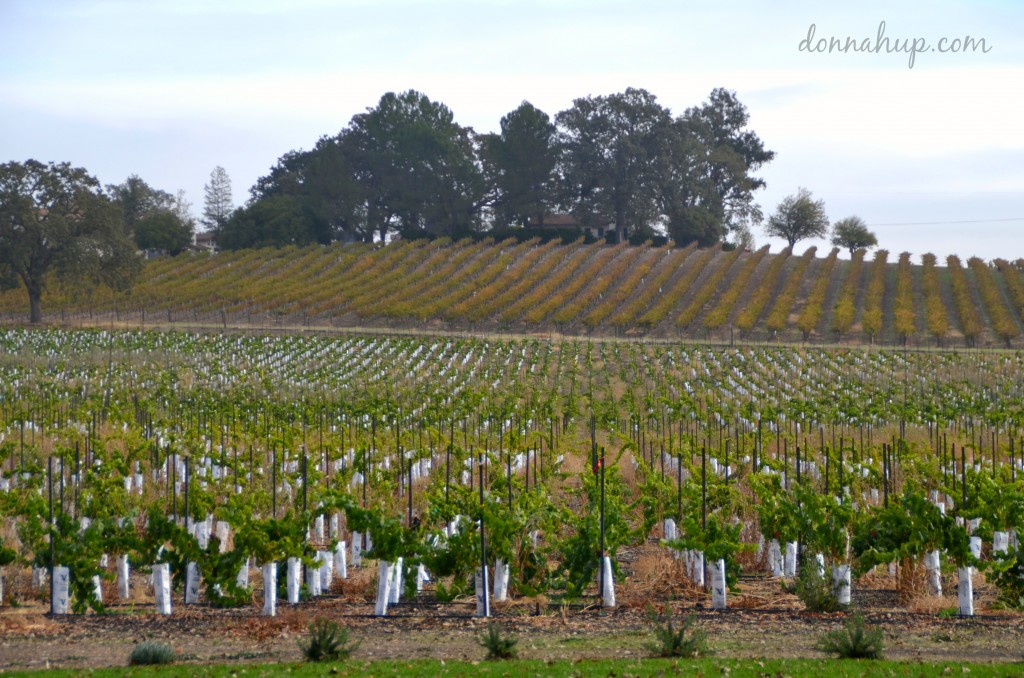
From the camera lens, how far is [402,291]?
6888cm

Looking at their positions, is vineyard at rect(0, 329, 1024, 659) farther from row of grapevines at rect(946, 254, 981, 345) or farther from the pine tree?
the pine tree

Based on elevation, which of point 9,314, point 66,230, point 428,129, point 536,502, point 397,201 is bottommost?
point 536,502

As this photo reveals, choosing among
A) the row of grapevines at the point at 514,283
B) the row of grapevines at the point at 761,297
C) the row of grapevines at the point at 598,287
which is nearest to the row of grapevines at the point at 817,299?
the row of grapevines at the point at 761,297

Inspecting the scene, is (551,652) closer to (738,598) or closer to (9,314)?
(738,598)

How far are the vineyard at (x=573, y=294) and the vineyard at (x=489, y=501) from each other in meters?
22.6

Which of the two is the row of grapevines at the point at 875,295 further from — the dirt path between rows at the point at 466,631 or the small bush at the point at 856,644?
the small bush at the point at 856,644

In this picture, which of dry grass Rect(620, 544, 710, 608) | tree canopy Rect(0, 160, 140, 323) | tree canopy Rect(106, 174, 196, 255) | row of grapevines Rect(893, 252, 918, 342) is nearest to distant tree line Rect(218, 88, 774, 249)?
tree canopy Rect(106, 174, 196, 255)

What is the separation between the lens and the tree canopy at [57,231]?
194 ft

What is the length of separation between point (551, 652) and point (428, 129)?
8306cm

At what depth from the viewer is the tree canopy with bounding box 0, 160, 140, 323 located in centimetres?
5928

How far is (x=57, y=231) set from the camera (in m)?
59.3

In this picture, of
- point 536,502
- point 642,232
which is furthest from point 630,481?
point 642,232

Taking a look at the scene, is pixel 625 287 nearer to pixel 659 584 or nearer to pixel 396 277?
pixel 396 277

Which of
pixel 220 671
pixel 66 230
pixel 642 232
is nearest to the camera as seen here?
pixel 220 671
